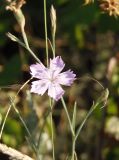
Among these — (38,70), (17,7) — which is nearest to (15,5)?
(17,7)

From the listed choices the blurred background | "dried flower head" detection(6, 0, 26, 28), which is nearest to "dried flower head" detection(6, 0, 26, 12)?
"dried flower head" detection(6, 0, 26, 28)

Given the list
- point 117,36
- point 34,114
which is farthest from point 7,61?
point 34,114

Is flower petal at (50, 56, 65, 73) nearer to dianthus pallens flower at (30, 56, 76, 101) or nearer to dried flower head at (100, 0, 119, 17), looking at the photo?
dianthus pallens flower at (30, 56, 76, 101)

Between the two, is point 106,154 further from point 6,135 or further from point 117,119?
point 6,135

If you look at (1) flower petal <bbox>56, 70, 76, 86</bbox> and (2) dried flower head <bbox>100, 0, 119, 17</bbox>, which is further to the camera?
(2) dried flower head <bbox>100, 0, 119, 17</bbox>

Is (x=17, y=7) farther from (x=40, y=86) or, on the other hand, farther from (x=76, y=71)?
(x=76, y=71)

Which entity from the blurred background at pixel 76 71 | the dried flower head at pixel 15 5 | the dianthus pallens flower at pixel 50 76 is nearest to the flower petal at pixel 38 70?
the dianthus pallens flower at pixel 50 76
